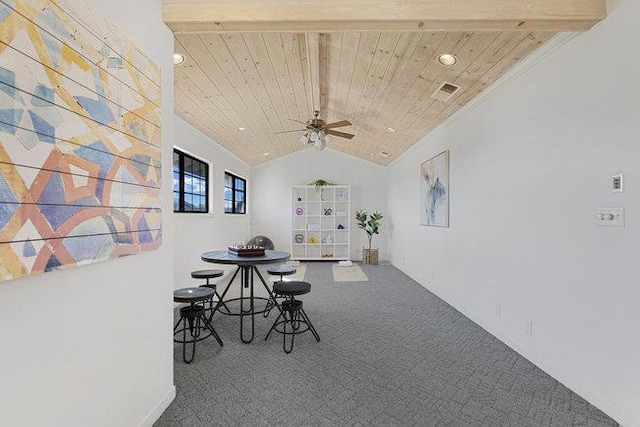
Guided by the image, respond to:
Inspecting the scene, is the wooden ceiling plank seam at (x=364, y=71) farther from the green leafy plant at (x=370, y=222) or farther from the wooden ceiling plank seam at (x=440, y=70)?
the green leafy plant at (x=370, y=222)

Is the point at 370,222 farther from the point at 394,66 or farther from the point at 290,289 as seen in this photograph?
the point at 290,289

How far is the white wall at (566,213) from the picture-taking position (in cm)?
186

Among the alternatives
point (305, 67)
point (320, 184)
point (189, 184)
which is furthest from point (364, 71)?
point (320, 184)

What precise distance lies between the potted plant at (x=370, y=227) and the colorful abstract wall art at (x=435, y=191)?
2.44 m

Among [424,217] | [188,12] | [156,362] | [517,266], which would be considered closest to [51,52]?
[188,12]

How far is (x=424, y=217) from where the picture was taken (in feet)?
17.2

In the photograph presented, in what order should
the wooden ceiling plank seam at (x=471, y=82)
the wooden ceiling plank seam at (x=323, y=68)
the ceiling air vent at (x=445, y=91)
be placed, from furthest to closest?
the ceiling air vent at (x=445, y=91) < the wooden ceiling plank seam at (x=323, y=68) < the wooden ceiling plank seam at (x=471, y=82)

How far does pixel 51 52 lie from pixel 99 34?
319 millimetres

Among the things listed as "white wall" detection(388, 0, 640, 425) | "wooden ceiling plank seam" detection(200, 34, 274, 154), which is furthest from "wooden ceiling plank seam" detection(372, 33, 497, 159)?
"wooden ceiling plank seam" detection(200, 34, 274, 154)

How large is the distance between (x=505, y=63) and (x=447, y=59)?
0.48 meters

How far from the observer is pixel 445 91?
3.52 metres

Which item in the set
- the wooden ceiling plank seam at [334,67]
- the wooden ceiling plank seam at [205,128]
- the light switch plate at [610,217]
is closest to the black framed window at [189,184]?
the wooden ceiling plank seam at [205,128]

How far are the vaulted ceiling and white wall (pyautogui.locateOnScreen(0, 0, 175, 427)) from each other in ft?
2.01

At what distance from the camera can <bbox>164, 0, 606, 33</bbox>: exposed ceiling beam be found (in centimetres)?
190
